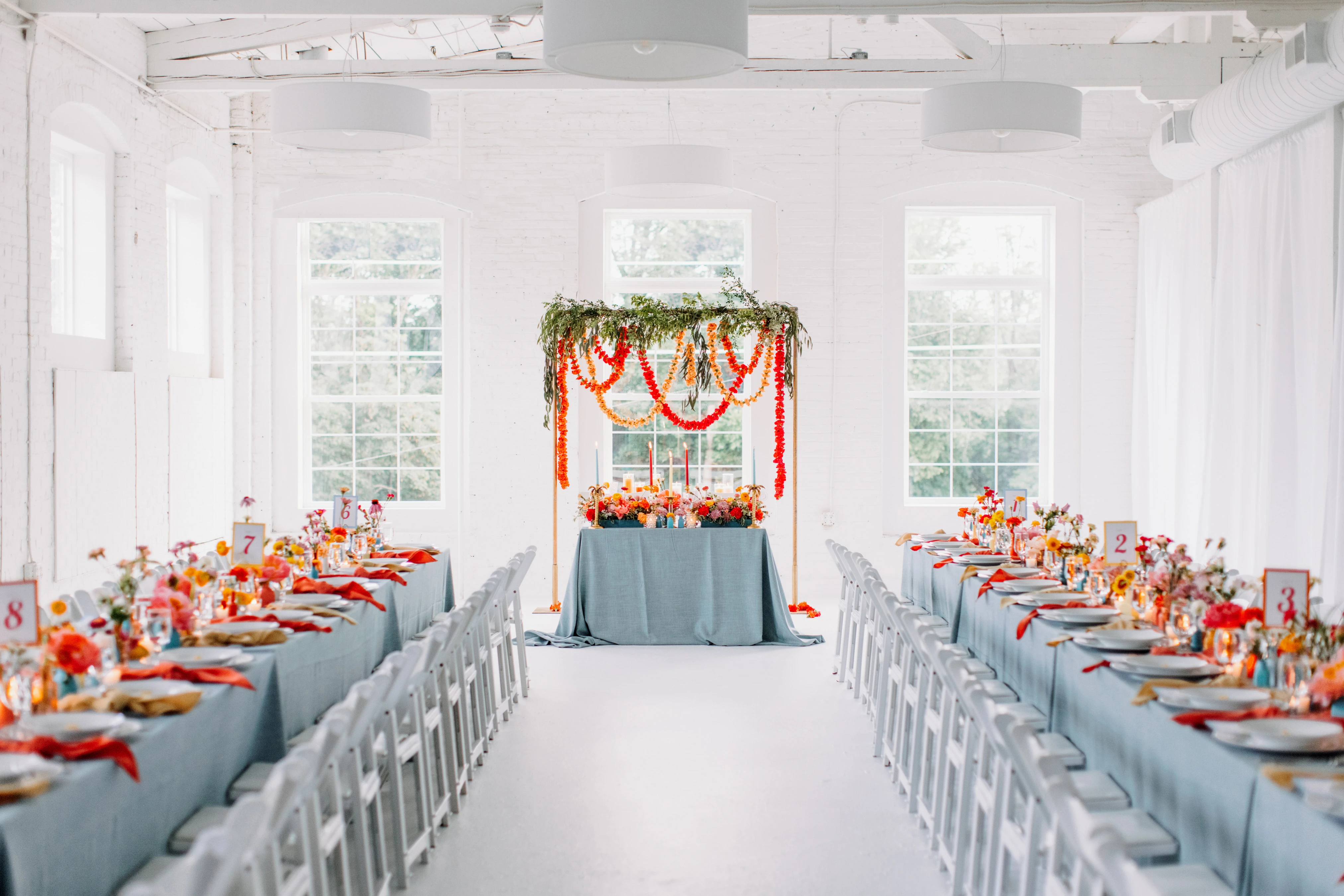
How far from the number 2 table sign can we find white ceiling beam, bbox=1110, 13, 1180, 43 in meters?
6.63

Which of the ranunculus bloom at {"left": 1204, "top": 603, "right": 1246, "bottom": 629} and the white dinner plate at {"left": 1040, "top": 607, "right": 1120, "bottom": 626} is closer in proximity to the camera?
the ranunculus bloom at {"left": 1204, "top": 603, "right": 1246, "bottom": 629}

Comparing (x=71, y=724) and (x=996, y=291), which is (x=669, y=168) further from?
(x=71, y=724)

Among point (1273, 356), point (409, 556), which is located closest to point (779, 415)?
point (1273, 356)

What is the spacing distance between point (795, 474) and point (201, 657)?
6064mm

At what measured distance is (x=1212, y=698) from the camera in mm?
3389

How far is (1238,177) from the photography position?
8.45 metres

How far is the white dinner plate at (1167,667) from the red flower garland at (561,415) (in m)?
5.65

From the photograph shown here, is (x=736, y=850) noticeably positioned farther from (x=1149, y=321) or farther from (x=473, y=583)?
(x=1149, y=321)

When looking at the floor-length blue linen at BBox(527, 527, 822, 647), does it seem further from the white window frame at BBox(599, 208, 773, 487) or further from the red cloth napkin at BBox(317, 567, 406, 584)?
the white window frame at BBox(599, 208, 773, 487)

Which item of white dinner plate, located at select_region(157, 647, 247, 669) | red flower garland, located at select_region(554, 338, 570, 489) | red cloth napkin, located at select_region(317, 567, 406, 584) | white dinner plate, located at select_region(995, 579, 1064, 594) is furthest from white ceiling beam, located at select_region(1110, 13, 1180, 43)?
white dinner plate, located at select_region(157, 647, 247, 669)

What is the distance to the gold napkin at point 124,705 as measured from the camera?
3.29 metres

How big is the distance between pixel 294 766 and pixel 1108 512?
9.24 metres

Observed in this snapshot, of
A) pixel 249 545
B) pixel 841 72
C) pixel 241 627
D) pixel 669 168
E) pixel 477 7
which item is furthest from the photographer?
pixel 841 72

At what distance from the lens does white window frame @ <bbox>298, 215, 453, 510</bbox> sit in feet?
35.2
